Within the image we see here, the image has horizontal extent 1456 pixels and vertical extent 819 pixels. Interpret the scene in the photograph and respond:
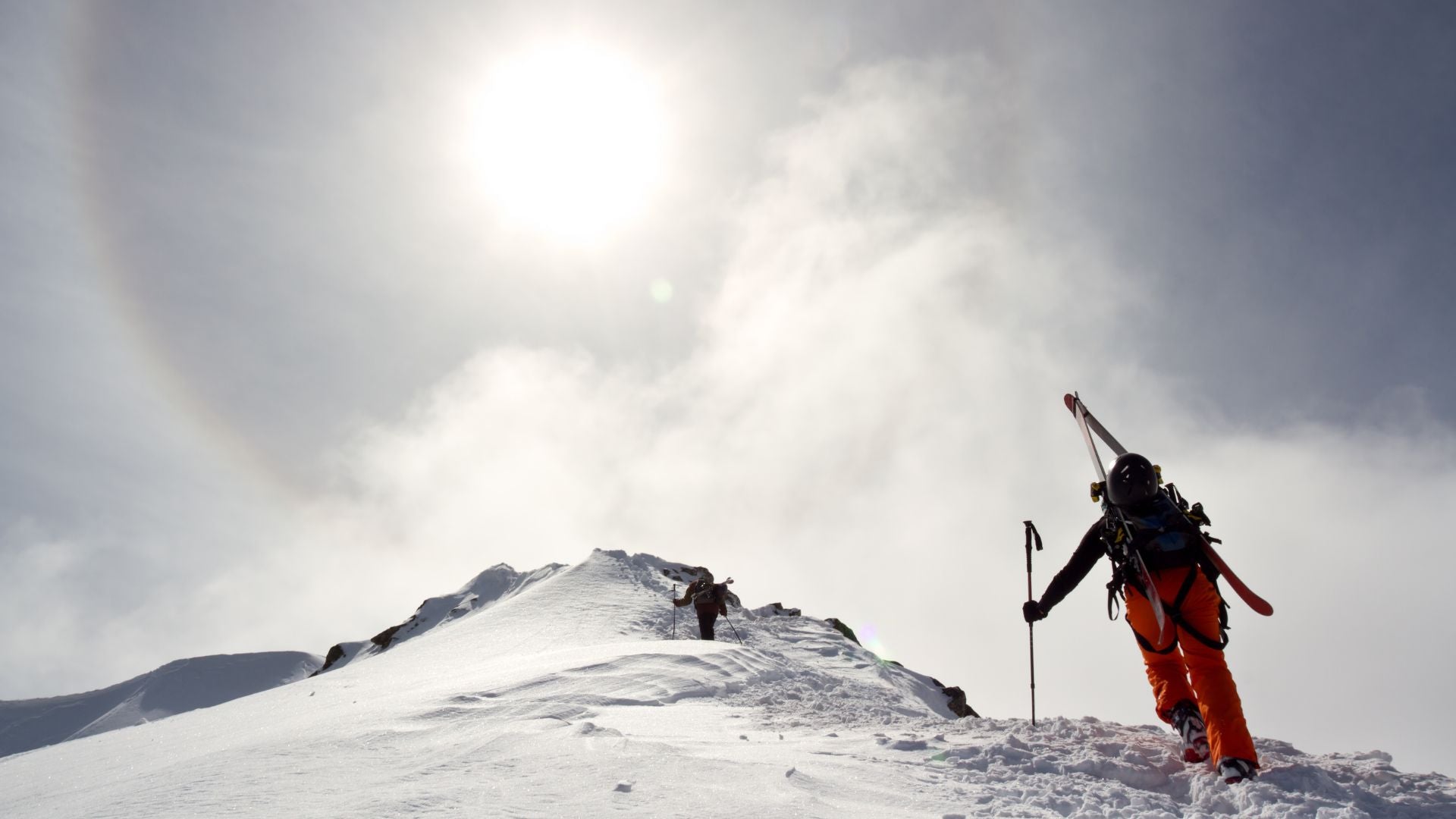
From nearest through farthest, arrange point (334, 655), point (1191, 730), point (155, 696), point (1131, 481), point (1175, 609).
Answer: point (1191, 730)
point (1175, 609)
point (1131, 481)
point (334, 655)
point (155, 696)

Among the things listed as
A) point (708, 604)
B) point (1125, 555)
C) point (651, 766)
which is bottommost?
point (651, 766)

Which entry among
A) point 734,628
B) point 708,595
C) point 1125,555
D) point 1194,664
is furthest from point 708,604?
point 1194,664

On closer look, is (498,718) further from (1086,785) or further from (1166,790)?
(1166,790)

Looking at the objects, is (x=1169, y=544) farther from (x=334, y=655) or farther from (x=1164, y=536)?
(x=334, y=655)

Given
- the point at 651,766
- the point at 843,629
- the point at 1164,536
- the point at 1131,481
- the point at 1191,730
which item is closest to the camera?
the point at 651,766

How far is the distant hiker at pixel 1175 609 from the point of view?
16.7 ft

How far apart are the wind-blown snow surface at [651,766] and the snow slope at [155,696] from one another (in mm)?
170124

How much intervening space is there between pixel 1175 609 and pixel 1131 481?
1089mm

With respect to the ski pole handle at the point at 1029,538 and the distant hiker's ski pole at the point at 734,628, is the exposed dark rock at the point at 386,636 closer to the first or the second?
the distant hiker's ski pole at the point at 734,628

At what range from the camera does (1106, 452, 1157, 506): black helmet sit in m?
6.24

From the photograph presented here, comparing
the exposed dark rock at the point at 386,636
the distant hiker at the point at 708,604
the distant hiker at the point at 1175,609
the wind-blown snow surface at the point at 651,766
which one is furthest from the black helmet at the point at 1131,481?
the exposed dark rock at the point at 386,636

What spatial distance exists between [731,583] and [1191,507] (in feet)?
50.7

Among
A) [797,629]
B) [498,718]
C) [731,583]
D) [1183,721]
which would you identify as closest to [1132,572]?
[1183,721]

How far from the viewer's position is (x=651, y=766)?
189 inches
